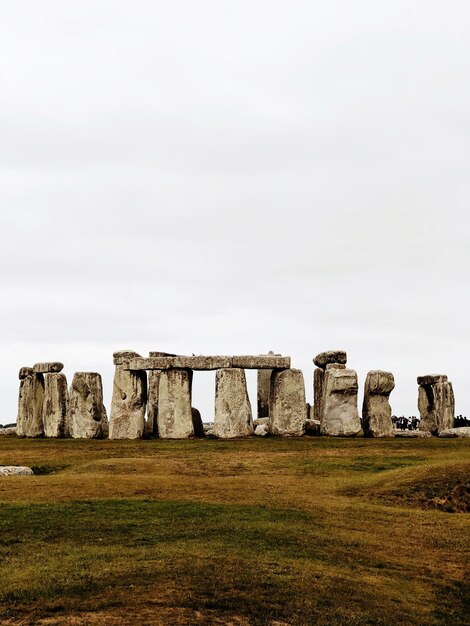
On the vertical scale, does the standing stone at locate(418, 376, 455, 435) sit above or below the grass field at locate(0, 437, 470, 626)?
above

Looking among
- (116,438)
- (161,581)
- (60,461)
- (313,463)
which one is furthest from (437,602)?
(116,438)

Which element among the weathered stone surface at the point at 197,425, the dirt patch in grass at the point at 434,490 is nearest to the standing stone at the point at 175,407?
the weathered stone surface at the point at 197,425

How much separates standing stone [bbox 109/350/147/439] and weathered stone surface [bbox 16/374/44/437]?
5.30 m

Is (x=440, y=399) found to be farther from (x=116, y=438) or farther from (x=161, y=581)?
(x=161, y=581)

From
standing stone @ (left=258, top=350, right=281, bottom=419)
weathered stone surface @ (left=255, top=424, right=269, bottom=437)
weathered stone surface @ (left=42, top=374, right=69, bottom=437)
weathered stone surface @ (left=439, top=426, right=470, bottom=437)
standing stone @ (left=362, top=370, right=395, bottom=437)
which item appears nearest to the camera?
weathered stone surface @ (left=255, top=424, right=269, bottom=437)

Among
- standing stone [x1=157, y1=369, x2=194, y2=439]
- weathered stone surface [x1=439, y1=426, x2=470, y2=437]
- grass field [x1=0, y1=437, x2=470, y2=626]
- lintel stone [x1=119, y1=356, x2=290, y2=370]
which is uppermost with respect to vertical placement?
lintel stone [x1=119, y1=356, x2=290, y2=370]

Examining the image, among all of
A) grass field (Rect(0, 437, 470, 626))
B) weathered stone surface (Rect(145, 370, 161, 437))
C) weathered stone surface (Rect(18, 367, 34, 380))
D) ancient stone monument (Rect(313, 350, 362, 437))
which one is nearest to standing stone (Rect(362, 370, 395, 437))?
ancient stone monument (Rect(313, 350, 362, 437))

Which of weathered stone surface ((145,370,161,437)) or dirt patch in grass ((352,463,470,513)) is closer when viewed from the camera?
dirt patch in grass ((352,463,470,513))

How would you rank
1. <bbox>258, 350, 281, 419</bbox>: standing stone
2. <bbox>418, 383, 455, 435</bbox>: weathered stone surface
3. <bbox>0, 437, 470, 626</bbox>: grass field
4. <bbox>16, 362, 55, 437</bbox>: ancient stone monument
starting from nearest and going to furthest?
<bbox>0, 437, 470, 626</bbox>: grass field, <bbox>418, 383, 455, 435</bbox>: weathered stone surface, <bbox>16, 362, 55, 437</bbox>: ancient stone monument, <bbox>258, 350, 281, 419</bbox>: standing stone

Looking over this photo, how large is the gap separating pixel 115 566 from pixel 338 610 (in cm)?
354

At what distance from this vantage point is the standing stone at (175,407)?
37250 mm

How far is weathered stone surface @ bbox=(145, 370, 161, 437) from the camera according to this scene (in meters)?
39.3

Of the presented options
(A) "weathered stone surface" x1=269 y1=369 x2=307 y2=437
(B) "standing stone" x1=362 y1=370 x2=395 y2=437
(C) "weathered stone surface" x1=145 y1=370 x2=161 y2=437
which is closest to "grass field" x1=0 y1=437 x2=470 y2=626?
(A) "weathered stone surface" x1=269 y1=369 x2=307 y2=437

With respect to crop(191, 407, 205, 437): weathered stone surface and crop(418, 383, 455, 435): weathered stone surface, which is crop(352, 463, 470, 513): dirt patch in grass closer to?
crop(191, 407, 205, 437): weathered stone surface
